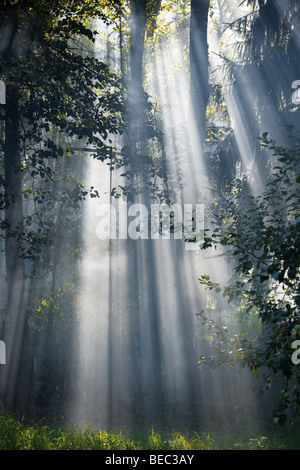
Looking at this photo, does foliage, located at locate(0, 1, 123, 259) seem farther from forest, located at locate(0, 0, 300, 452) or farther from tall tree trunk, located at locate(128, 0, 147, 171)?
tall tree trunk, located at locate(128, 0, 147, 171)

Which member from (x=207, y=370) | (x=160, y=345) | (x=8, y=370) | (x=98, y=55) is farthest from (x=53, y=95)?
(x=98, y=55)

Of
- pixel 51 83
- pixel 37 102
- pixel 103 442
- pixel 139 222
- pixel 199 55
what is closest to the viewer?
pixel 103 442

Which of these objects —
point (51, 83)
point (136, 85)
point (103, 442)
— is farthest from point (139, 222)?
point (103, 442)

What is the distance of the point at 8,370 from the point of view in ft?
27.6

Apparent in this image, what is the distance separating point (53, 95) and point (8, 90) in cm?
107

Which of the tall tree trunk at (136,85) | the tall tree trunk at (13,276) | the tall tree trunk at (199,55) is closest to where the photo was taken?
the tall tree trunk at (136,85)

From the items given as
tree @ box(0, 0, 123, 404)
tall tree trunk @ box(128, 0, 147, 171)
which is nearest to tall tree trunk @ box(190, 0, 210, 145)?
tall tree trunk @ box(128, 0, 147, 171)

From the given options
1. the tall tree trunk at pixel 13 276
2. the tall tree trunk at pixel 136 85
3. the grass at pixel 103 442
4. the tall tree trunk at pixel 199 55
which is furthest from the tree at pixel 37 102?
the grass at pixel 103 442

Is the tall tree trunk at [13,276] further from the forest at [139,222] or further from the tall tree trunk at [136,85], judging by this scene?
the tall tree trunk at [136,85]

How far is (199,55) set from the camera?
949 cm

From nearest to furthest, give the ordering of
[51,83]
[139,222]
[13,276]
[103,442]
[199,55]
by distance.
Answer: [103,442] < [51,83] < [13,276] < [199,55] < [139,222]

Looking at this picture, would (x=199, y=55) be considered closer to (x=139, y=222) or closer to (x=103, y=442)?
(x=139, y=222)

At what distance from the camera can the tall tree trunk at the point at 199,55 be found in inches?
374
